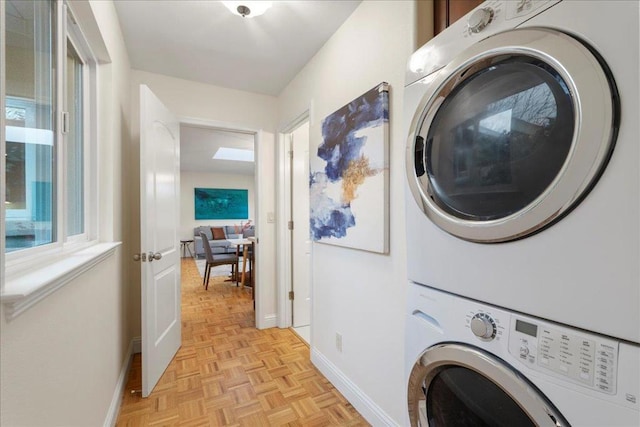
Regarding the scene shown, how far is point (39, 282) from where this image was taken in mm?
709

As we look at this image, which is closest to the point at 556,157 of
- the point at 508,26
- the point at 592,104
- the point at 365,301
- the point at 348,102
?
the point at 592,104

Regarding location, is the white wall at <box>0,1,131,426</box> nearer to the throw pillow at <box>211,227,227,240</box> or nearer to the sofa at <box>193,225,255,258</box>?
the sofa at <box>193,225,255,258</box>

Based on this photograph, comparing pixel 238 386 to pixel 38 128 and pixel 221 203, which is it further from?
pixel 221 203

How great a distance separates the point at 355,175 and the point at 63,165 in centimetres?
132

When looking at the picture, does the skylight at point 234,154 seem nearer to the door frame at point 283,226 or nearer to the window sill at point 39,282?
the door frame at point 283,226

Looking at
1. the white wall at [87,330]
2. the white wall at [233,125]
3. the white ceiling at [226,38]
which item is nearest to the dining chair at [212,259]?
the white wall at [233,125]

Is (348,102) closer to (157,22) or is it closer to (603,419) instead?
(157,22)

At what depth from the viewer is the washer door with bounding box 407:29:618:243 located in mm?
528

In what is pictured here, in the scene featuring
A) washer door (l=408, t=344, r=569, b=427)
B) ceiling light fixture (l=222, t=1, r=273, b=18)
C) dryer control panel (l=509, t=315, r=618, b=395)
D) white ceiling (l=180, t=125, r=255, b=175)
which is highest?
white ceiling (l=180, t=125, r=255, b=175)

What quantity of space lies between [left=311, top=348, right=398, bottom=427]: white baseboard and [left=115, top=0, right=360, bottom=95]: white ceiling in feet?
7.35

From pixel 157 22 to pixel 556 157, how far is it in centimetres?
221

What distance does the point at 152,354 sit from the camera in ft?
6.07

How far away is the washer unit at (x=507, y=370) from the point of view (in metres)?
0.51

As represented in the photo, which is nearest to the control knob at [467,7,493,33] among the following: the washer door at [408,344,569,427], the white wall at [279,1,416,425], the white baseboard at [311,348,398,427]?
the white wall at [279,1,416,425]
